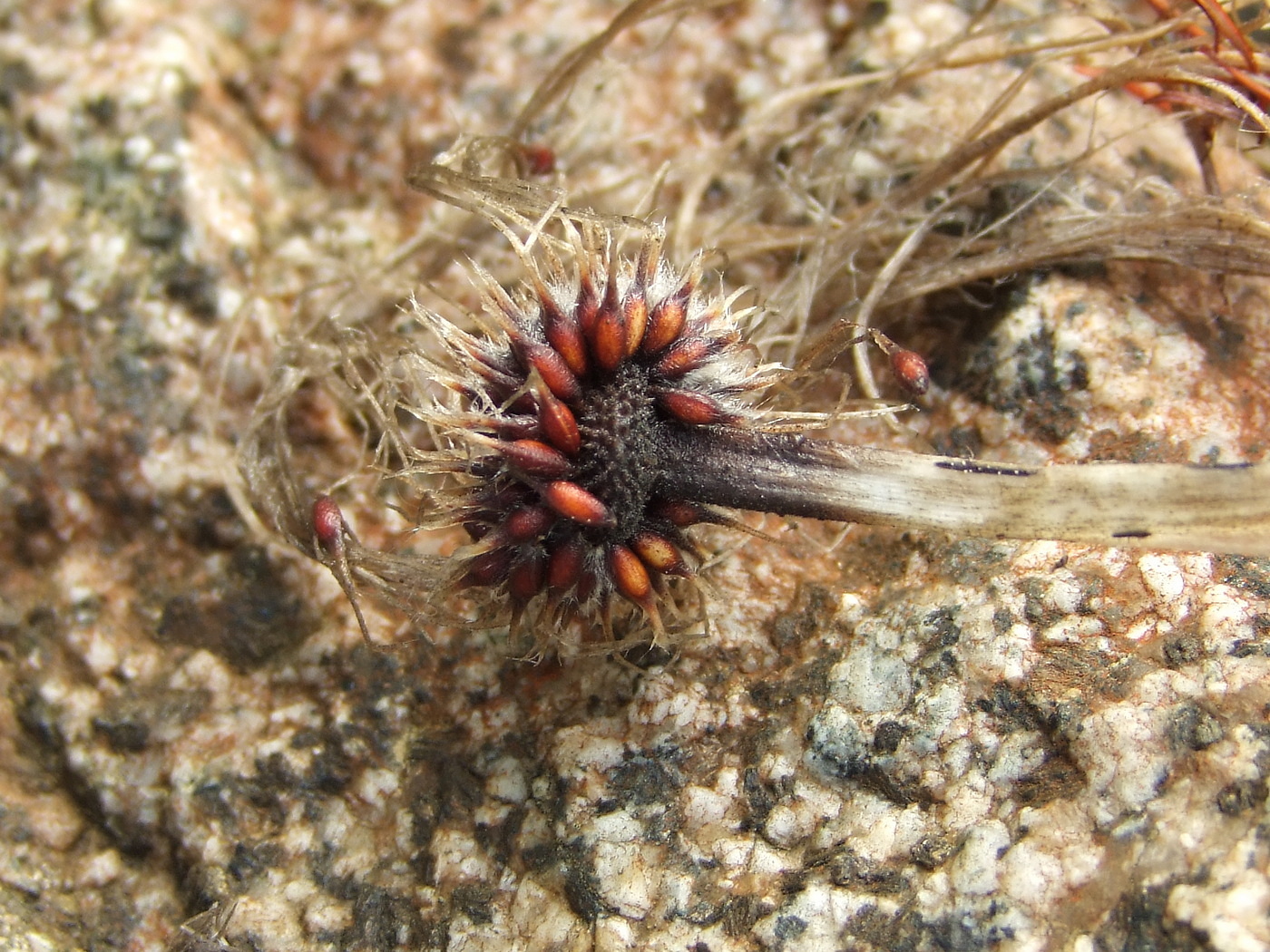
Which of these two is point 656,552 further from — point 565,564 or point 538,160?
point 538,160

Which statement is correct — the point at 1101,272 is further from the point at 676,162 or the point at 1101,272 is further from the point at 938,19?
the point at 676,162

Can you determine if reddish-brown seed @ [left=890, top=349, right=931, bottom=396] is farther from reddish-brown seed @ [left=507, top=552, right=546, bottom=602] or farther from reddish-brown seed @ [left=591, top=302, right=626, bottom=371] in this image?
reddish-brown seed @ [left=507, top=552, right=546, bottom=602]

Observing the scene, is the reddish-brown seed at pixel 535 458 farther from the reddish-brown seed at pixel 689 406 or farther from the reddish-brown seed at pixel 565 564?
the reddish-brown seed at pixel 689 406

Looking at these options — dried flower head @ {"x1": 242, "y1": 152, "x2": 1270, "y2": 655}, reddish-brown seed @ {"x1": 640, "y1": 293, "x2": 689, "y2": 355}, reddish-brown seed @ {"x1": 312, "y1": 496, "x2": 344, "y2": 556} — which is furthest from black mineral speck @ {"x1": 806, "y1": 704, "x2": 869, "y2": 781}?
reddish-brown seed @ {"x1": 312, "y1": 496, "x2": 344, "y2": 556}

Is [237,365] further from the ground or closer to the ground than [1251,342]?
further from the ground

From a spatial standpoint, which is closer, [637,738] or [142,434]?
[637,738]

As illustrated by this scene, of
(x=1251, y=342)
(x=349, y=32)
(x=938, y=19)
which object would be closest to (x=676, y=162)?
(x=938, y=19)

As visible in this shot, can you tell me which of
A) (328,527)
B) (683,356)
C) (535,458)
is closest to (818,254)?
(683,356)
